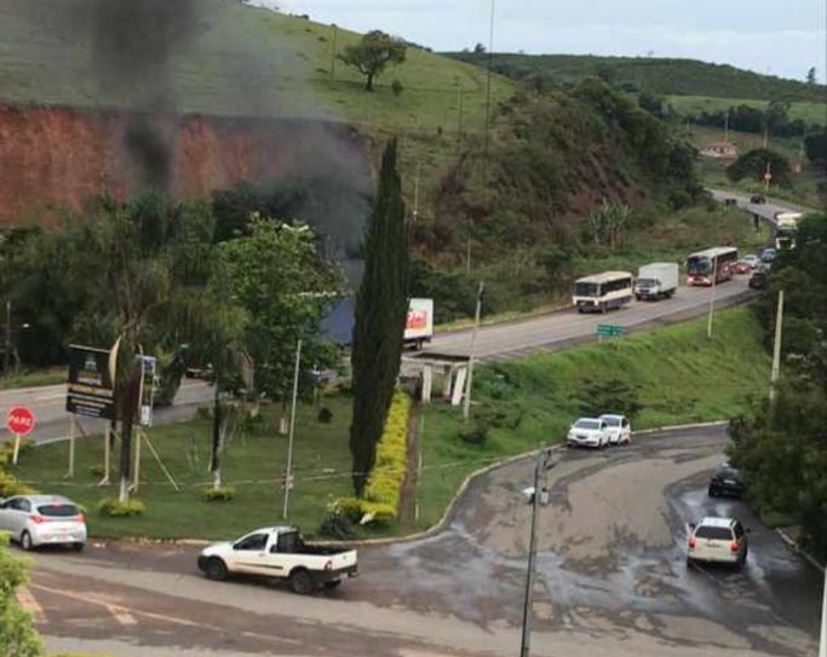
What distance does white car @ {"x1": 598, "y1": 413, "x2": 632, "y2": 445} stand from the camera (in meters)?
57.2

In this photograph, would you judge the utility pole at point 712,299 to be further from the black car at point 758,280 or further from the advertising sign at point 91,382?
the advertising sign at point 91,382

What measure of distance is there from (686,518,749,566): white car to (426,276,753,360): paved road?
23833 millimetres

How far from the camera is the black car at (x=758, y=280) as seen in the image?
89000 mm

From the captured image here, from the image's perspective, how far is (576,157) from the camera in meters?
129

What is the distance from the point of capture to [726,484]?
160 feet

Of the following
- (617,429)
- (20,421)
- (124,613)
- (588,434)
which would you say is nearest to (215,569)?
(124,613)

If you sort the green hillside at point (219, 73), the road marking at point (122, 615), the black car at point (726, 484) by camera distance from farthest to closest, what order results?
the green hillside at point (219, 73) < the black car at point (726, 484) < the road marking at point (122, 615)

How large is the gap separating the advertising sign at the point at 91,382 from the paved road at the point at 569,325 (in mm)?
24286

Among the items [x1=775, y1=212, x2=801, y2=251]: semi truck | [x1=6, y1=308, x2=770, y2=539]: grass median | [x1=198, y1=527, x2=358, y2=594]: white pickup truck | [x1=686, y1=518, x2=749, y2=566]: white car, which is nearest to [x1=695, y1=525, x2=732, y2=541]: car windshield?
[x1=686, y1=518, x2=749, y2=566]: white car

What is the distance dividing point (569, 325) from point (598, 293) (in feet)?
18.2

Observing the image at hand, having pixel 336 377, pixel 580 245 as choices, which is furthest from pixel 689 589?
pixel 580 245

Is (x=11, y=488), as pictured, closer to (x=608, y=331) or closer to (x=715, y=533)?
(x=715, y=533)

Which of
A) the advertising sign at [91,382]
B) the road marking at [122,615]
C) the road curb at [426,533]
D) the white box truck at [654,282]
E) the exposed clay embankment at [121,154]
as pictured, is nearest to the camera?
the road marking at [122,615]

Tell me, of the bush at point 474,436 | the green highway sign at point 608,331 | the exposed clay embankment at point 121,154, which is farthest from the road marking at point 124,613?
the exposed clay embankment at point 121,154
